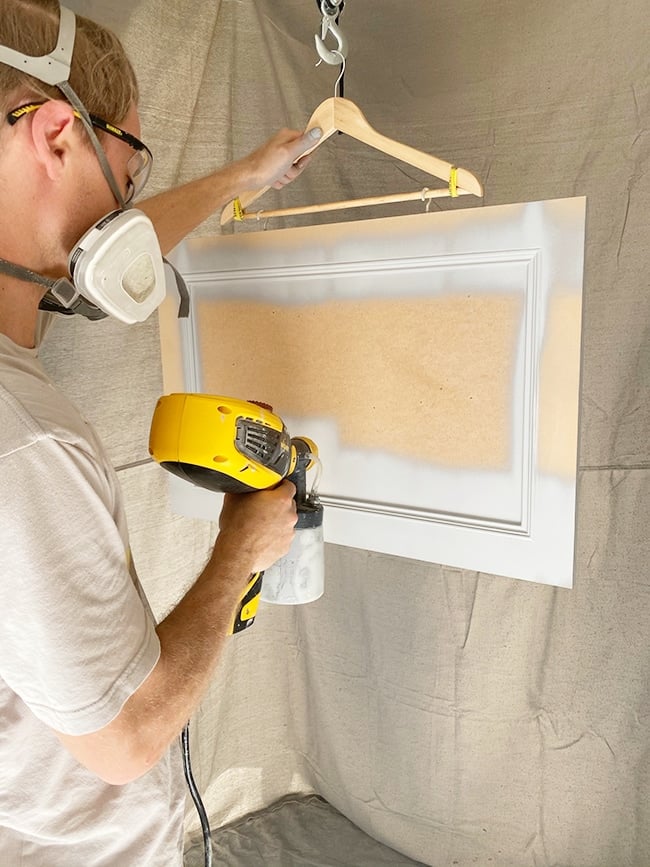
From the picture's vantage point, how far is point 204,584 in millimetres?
894

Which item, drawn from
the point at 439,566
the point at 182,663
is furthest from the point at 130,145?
the point at 439,566

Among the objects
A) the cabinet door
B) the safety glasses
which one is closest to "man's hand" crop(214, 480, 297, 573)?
Answer: the cabinet door

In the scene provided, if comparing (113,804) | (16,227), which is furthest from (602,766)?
(16,227)

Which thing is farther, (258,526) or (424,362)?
(424,362)

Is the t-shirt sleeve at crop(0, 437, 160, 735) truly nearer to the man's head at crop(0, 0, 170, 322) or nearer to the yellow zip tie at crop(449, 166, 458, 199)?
the man's head at crop(0, 0, 170, 322)

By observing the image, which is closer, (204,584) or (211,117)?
(204,584)

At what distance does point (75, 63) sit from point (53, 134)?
98mm

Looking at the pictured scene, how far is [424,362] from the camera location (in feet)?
4.09

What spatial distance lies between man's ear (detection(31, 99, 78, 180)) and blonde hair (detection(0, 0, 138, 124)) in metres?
0.02

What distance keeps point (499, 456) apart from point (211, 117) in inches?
40.7

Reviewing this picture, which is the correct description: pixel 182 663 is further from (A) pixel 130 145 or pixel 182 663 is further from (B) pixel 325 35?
(B) pixel 325 35

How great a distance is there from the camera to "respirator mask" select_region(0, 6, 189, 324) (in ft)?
2.66

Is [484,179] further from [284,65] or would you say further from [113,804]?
[113,804]

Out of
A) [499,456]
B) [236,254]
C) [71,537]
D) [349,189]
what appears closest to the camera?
[71,537]
